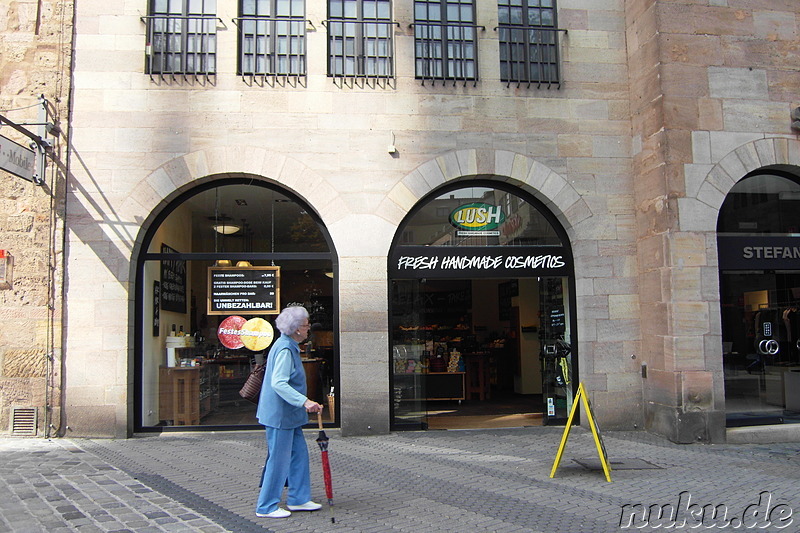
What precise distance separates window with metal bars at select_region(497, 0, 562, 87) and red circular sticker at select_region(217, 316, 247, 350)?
211 inches

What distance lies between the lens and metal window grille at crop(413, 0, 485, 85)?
10.5 metres

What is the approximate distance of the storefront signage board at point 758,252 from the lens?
34.2ft

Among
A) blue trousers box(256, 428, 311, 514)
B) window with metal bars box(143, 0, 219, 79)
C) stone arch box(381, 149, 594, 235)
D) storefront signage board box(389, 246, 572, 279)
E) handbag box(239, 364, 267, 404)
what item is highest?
window with metal bars box(143, 0, 219, 79)

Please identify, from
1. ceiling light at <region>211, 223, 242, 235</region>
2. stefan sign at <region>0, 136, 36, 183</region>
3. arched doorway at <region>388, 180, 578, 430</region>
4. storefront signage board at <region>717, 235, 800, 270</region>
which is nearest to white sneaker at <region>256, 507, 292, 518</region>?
arched doorway at <region>388, 180, 578, 430</region>

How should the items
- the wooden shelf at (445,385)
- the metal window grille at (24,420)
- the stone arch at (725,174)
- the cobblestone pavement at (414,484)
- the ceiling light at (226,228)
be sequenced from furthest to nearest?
the wooden shelf at (445,385), the ceiling light at (226,228), the stone arch at (725,174), the metal window grille at (24,420), the cobblestone pavement at (414,484)

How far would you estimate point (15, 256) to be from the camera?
9.62m

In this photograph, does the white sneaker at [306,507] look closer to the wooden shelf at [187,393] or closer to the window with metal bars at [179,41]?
the wooden shelf at [187,393]

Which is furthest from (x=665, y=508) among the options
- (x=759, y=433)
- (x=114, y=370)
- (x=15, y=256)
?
(x=15, y=256)

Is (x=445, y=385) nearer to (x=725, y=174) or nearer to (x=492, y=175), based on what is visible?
(x=492, y=175)

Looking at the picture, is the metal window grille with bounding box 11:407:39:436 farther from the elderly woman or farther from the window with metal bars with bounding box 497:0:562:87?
the window with metal bars with bounding box 497:0:562:87

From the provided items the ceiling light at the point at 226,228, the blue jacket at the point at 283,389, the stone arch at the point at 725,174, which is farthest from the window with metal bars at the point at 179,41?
the stone arch at the point at 725,174

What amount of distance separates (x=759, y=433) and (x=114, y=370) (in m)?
8.98

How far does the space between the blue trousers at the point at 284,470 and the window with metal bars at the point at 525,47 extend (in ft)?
22.2

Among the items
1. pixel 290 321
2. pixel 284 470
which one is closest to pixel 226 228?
pixel 290 321
